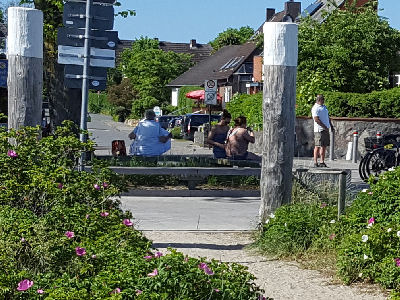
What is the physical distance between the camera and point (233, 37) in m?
115

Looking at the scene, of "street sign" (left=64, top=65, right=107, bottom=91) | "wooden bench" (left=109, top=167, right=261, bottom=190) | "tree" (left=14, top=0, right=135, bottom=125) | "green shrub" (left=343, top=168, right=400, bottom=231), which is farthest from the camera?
"tree" (left=14, top=0, right=135, bottom=125)

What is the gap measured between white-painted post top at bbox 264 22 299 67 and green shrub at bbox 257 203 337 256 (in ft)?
5.40

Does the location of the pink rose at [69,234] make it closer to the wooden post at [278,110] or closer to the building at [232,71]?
the wooden post at [278,110]

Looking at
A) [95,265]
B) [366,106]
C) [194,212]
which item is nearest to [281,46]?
[194,212]

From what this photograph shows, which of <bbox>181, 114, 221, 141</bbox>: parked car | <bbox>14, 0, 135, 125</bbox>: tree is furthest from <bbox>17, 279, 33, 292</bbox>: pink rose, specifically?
<bbox>181, 114, 221, 141</bbox>: parked car

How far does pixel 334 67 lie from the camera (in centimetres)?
3519

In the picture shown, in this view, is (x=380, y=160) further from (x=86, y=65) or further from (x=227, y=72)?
(x=227, y=72)

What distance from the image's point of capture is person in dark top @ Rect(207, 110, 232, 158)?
17.6 meters

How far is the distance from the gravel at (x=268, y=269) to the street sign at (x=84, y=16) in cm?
250

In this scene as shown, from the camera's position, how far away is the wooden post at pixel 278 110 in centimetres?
1019

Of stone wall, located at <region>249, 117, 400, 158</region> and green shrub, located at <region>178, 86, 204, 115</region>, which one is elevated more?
green shrub, located at <region>178, 86, 204, 115</region>

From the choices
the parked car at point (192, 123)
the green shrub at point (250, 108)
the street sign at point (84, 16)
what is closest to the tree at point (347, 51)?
the green shrub at point (250, 108)

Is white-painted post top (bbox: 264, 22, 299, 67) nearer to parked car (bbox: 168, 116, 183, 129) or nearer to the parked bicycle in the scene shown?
the parked bicycle

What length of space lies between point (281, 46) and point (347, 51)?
85.1ft
